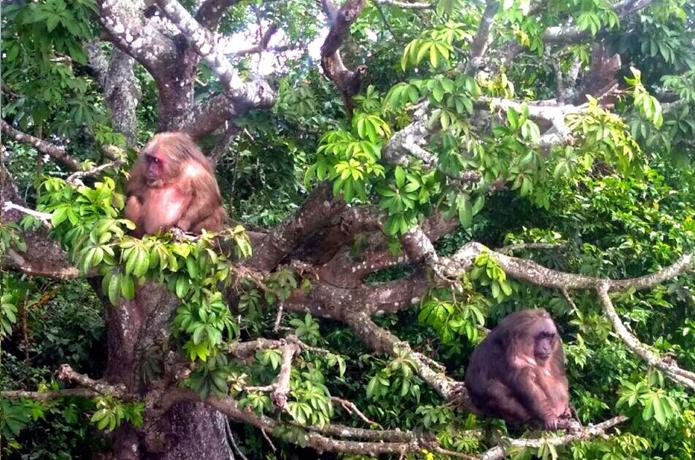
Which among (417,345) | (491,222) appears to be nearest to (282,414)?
(417,345)

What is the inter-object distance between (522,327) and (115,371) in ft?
9.39

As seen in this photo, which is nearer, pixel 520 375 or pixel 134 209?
pixel 134 209

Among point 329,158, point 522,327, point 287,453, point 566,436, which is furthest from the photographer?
point 287,453

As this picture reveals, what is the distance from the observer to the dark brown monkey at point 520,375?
5.71 metres

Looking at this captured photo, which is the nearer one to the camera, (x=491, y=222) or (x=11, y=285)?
(x=11, y=285)

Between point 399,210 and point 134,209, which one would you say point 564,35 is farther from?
point 134,209

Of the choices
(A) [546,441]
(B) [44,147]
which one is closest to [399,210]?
(A) [546,441]

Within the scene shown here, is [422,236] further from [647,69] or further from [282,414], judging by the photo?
[647,69]

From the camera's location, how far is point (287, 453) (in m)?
8.47

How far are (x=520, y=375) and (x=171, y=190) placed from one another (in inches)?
101

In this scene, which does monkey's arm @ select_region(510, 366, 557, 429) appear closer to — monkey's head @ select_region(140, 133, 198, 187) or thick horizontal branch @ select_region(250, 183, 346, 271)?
thick horizontal branch @ select_region(250, 183, 346, 271)

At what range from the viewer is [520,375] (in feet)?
19.1

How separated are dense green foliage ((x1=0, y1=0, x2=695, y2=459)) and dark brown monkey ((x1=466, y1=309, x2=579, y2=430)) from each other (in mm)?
212

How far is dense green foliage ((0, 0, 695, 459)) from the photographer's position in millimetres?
4484
